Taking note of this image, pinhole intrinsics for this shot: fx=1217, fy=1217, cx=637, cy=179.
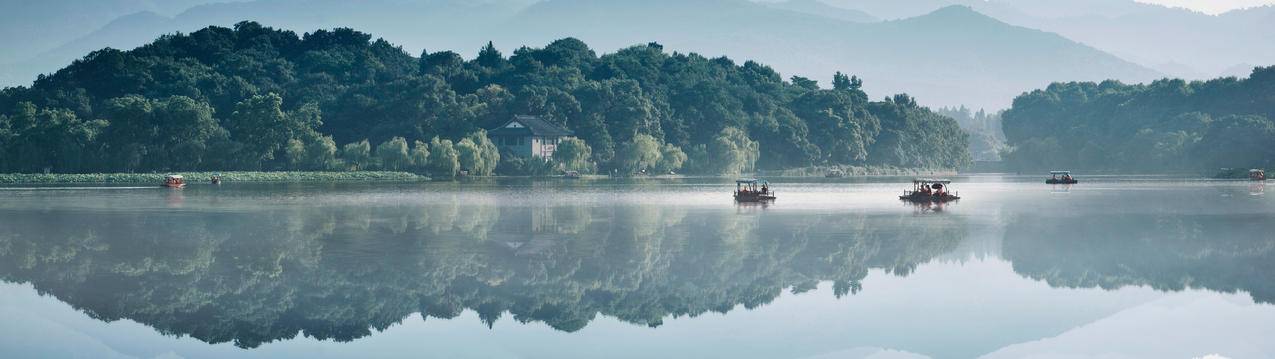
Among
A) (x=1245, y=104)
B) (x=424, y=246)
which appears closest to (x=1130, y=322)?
(x=424, y=246)

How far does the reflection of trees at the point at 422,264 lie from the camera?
19.7m

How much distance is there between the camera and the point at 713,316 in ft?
63.9

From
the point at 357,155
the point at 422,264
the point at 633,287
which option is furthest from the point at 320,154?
the point at 633,287

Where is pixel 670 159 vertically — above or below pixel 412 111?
below

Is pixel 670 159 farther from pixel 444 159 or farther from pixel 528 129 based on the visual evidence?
pixel 444 159

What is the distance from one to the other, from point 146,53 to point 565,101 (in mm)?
48171

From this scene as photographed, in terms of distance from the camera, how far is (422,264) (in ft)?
85.2

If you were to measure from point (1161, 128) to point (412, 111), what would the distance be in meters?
94.8

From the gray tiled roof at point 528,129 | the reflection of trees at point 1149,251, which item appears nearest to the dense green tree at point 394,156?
the gray tiled roof at point 528,129

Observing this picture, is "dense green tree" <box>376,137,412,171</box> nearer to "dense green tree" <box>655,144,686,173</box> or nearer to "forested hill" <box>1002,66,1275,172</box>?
"dense green tree" <box>655,144,686,173</box>

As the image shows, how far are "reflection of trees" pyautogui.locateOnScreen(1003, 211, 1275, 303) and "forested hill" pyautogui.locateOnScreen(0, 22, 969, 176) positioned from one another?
70.7 meters

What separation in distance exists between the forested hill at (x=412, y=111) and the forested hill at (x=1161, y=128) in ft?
52.6

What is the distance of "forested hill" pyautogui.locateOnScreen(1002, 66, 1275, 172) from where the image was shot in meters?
129

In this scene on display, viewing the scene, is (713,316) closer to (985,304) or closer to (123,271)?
(985,304)
